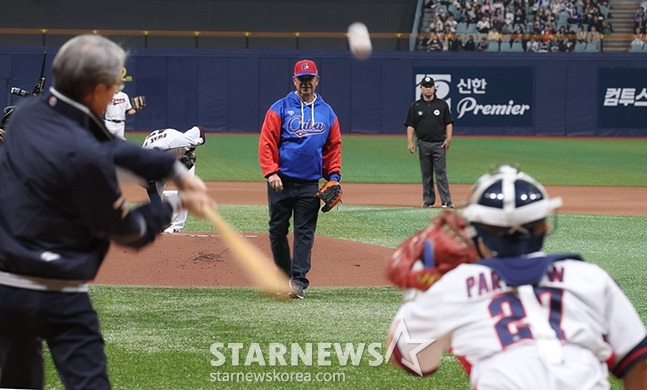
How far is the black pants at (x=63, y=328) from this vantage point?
3.97m

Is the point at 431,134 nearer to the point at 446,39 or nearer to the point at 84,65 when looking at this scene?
the point at 84,65

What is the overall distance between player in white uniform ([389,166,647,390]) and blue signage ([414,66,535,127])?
105 ft

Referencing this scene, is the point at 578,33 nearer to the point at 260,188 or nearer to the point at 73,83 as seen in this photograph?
the point at 260,188

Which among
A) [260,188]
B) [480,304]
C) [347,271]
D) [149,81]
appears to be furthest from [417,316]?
[149,81]

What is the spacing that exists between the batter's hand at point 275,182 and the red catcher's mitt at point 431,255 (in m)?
5.83

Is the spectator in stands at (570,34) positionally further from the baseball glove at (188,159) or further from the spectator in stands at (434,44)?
the baseball glove at (188,159)

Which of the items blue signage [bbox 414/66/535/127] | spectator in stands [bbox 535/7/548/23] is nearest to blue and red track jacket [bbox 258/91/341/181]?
blue signage [bbox 414/66/535/127]

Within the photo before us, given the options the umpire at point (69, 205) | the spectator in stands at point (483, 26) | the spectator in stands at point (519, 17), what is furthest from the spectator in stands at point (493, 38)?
the umpire at point (69, 205)

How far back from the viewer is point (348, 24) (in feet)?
133

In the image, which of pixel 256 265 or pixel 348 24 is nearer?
pixel 256 265

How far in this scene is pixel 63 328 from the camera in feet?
13.2

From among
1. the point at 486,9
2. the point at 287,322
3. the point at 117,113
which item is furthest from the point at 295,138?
the point at 486,9

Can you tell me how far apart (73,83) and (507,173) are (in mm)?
1661

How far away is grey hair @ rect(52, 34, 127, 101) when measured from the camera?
12.9 feet
